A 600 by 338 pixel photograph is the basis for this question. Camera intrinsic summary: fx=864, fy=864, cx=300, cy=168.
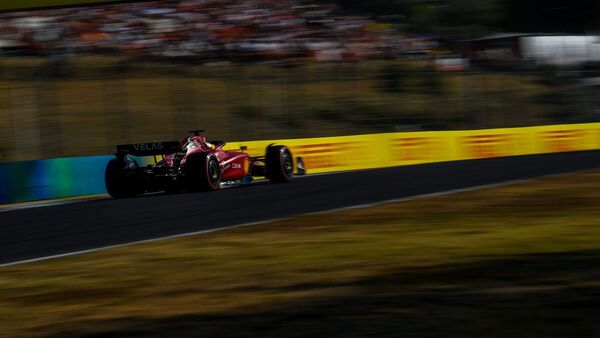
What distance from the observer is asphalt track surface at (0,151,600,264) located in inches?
347

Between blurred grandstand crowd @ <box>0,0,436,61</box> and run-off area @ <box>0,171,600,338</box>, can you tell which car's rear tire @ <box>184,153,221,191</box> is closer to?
run-off area @ <box>0,171,600,338</box>

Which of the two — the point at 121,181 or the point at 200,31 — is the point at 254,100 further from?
the point at 121,181

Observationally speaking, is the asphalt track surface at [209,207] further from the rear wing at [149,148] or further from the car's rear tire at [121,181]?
the rear wing at [149,148]

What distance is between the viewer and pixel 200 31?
763 inches

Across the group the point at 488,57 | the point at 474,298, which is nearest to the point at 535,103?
the point at 488,57

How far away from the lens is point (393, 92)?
70.7 ft

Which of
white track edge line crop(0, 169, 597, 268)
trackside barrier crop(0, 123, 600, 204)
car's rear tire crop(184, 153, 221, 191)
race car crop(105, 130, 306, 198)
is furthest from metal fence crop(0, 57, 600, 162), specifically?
white track edge line crop(0, 169, 597, 268)

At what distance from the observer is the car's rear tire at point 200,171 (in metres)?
12.8

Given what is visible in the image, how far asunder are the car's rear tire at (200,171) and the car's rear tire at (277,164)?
4.15ft

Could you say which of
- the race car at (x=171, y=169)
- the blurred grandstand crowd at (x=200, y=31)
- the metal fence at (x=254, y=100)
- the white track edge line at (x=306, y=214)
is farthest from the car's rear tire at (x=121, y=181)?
the blurred grandstand crowd at (x=200, y=31)

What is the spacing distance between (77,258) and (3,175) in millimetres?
7362

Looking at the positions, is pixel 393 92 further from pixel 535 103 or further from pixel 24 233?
pixel 24 233

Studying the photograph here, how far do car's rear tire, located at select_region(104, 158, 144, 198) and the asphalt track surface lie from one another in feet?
0.89

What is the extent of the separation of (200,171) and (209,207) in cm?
200
